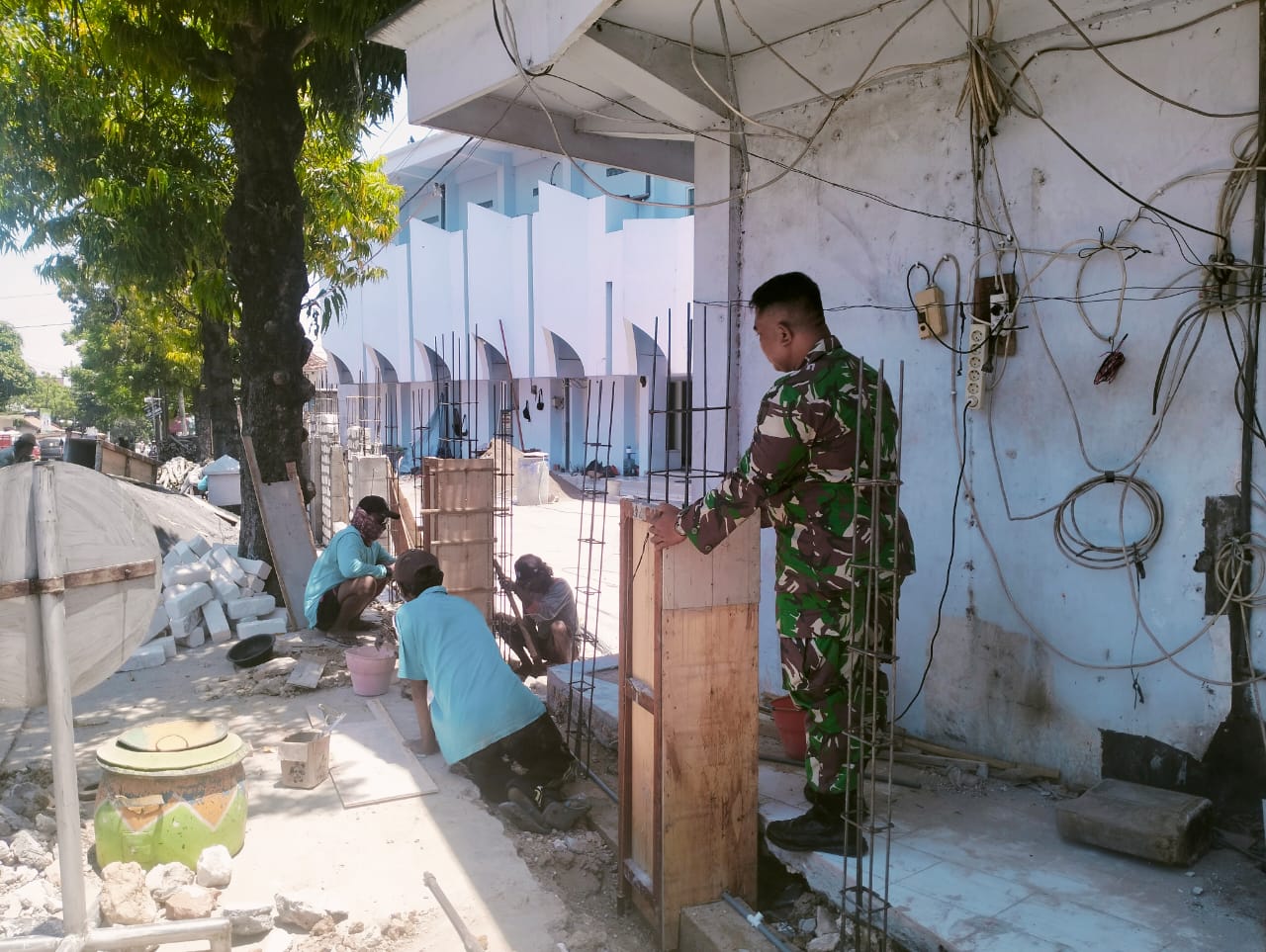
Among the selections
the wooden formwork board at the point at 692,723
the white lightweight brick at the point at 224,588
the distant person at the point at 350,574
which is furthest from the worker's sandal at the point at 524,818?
the white lightweight brick at the point at 224,588

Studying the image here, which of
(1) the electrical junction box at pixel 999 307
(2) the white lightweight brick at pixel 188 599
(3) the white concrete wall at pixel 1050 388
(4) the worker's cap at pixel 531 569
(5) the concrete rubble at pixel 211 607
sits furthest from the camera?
(2) the white lightweight brick at pixel 188 599

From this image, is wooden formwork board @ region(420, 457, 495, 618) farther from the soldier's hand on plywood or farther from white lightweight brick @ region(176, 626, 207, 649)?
the soldier's hand on plywood

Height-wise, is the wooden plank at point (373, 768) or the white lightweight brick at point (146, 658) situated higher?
the white lightweight brick at point (146, 658)

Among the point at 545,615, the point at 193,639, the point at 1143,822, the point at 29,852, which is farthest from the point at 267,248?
the point at 1143,822

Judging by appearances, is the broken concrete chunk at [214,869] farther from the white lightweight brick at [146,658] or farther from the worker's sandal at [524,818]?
the white lightweight brick at [146,658]

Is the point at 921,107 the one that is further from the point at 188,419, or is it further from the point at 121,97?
the point at 188,419

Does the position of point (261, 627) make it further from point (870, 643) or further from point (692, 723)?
point (870, 643)

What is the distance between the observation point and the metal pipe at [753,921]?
3.14 m

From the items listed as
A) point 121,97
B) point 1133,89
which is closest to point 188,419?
point 121,97

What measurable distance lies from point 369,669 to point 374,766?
1329 mm

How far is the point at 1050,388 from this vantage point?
4.21 m

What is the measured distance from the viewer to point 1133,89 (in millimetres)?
3881

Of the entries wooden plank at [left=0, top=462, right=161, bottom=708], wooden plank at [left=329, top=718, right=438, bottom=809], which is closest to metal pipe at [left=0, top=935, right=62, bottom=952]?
wooden plank at [left=0, top=462, right=161, bottom=708]

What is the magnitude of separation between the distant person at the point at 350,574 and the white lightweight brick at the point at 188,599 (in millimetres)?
896
